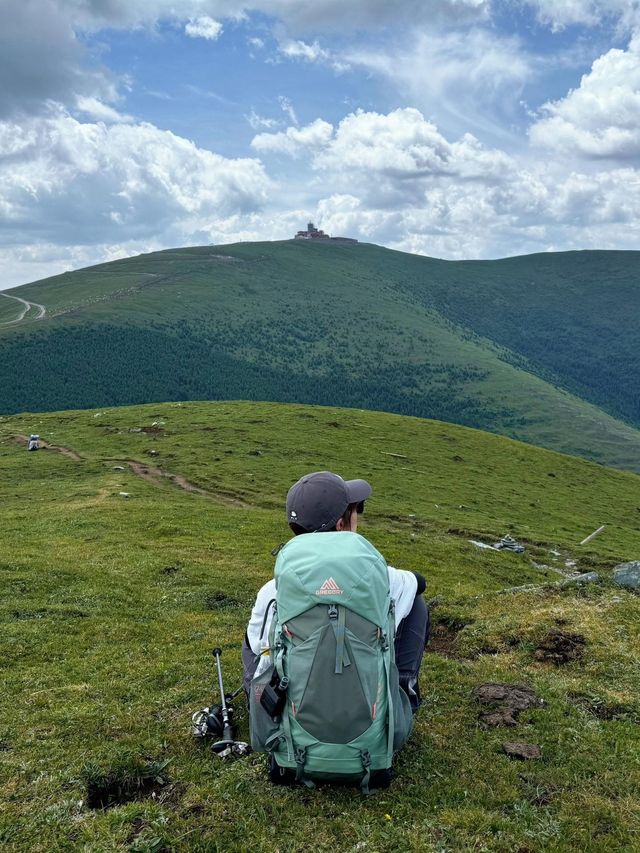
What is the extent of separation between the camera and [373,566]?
6.95m

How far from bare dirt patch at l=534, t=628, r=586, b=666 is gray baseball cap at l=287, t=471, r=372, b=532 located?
24.5 ft

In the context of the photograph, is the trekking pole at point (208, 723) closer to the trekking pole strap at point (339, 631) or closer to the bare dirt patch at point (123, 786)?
the bare dirt patch at point (123, 786)

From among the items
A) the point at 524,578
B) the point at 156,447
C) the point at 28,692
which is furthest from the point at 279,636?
the point at 156,447

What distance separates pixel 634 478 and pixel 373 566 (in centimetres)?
8392

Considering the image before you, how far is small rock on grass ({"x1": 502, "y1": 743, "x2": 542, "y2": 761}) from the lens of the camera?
335 inches

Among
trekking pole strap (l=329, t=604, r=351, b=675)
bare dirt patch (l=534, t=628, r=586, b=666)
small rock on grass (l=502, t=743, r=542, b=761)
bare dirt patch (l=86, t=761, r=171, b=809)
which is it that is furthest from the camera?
bare dirt patch (l=534, t=628, r=586, b=666)

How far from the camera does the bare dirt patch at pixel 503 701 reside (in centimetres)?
966

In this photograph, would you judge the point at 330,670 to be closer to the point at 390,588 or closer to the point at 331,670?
the point at 331,670

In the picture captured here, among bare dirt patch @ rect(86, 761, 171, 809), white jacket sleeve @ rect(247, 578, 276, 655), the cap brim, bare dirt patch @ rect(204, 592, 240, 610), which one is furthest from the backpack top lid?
bare dirt patch @ rect(204, 592, 240, 610)

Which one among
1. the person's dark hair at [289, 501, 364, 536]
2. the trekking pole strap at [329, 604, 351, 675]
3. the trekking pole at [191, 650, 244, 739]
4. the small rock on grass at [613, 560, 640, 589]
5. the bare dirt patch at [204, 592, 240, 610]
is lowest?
the bare dirt patch at [204, 592, 240, 610]

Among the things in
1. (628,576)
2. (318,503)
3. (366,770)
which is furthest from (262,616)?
(628,576)

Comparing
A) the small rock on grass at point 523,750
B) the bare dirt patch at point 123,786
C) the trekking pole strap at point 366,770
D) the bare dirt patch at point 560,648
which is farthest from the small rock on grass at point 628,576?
the bare dirt patch at point 123,786

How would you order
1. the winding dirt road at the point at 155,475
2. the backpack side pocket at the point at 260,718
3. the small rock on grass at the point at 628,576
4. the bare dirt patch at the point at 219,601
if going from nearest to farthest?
the backpack side pocket at the point at 260,718
the small rock on grass at the point at 628,576
the bare dirt patch at the point at 219,601
the winding dirt road at the point at 155,475

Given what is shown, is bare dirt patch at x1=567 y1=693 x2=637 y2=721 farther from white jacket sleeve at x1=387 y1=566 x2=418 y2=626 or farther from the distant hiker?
white jacket sleeve at x1=387 y1=566 x2=418 y2=626
